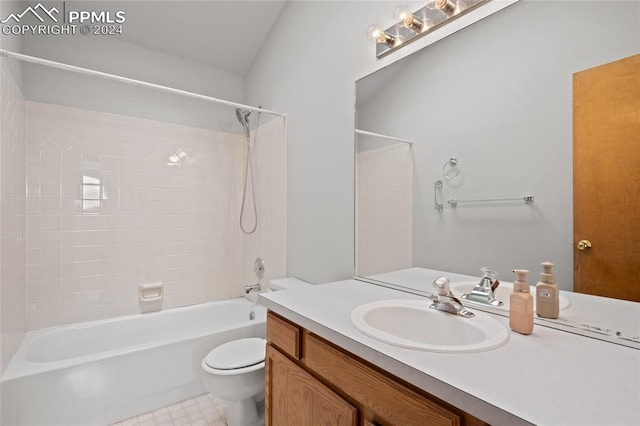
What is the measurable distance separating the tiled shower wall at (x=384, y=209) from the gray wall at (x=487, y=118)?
0.22 feet

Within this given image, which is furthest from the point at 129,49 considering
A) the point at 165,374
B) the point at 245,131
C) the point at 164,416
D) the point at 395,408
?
the point at 395,408

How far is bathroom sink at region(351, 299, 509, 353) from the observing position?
0.80 meters

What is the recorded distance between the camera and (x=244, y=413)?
165cm

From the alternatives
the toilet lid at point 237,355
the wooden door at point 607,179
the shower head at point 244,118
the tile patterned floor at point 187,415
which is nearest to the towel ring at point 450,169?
the wooden door at point 607,179

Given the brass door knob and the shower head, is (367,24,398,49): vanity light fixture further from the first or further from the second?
the shower head

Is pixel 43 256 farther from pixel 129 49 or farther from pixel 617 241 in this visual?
pixel 617 241

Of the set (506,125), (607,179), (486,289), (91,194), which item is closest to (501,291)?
(486,289)

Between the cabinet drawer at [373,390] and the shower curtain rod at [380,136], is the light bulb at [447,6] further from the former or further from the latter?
the cabinet drawer at [373,390]

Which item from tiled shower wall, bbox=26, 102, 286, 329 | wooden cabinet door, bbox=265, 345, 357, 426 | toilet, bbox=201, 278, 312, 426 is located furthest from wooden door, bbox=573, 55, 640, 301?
tiled shower wall, bbox=26, 102, 286, 329

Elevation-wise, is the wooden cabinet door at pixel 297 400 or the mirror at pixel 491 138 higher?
the mirror at pixel 491 138

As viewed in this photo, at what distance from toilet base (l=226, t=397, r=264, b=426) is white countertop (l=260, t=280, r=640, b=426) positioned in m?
1.04

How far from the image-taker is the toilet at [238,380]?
157cm

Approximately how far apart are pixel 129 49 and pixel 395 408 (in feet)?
9.72

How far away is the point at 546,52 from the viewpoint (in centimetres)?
96
